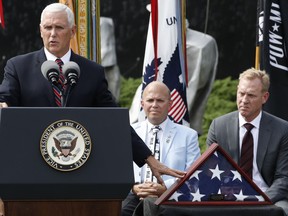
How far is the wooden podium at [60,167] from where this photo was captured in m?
5.14

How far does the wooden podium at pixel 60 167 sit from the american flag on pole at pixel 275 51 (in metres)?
3.24

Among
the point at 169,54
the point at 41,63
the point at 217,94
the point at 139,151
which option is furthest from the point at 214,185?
the point at 217,94

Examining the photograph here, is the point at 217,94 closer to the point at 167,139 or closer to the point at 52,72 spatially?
the point at 167,139

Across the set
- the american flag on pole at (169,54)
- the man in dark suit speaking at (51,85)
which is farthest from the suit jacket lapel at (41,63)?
the american flag on pole at (169,54)

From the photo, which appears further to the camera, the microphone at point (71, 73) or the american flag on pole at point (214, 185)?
the american flag on pole at point (214, 185)

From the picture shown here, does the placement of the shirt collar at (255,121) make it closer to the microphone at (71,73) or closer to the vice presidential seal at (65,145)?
the microphone at (71,73)

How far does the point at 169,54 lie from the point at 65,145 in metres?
3.64

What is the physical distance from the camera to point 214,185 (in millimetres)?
6086

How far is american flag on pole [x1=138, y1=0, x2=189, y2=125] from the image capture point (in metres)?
8.66

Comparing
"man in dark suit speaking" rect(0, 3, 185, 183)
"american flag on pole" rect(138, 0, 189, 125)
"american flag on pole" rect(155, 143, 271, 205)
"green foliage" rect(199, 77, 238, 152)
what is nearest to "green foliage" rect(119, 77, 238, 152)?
"green foliage" rect(199, 77, 238, 152)

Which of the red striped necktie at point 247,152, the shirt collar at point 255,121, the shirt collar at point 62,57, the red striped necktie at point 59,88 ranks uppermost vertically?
the shirt collar at point 62,57

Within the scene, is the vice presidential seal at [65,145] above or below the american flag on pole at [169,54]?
below

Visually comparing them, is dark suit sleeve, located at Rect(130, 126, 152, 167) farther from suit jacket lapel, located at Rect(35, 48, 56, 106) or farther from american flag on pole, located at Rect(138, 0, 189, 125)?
american flag on pole, located at Rect(138, 0, 189, 125)

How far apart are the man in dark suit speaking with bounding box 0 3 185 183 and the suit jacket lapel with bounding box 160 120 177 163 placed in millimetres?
1502
